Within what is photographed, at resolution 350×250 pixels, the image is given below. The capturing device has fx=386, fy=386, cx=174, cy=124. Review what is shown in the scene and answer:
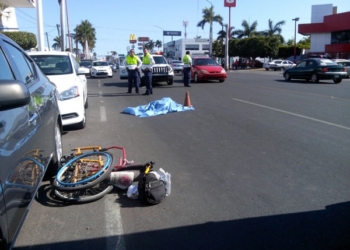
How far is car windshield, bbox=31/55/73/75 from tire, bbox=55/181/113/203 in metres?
4.70

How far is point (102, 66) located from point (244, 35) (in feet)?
167

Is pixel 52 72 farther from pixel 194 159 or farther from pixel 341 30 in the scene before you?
pixel 341 30

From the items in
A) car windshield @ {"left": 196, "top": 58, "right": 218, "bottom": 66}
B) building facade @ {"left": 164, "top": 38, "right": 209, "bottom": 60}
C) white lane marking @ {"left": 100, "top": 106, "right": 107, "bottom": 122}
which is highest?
building facade @ {"left": 164, "top": 38, "right": 209, "bottom": 60}

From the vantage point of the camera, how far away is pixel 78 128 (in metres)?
8.67

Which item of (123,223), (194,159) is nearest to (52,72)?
(194,159)

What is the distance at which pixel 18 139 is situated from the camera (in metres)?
2.80

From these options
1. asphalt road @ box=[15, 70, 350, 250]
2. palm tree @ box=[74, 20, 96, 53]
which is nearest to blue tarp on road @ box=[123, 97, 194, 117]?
asphalt road @ box=[15, 70, 350, 250]

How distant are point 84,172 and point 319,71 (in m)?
21.0

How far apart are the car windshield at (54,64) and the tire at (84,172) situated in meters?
4.12

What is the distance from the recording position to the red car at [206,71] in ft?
73.4

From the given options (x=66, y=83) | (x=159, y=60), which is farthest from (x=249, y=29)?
(x=66, y=83)

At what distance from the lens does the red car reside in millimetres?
22359

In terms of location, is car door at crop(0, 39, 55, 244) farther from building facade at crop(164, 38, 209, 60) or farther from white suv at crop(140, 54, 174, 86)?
building facade at crop(164, 38, 209, 60)

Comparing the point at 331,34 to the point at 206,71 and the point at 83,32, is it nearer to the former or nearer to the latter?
the point at 206,71
